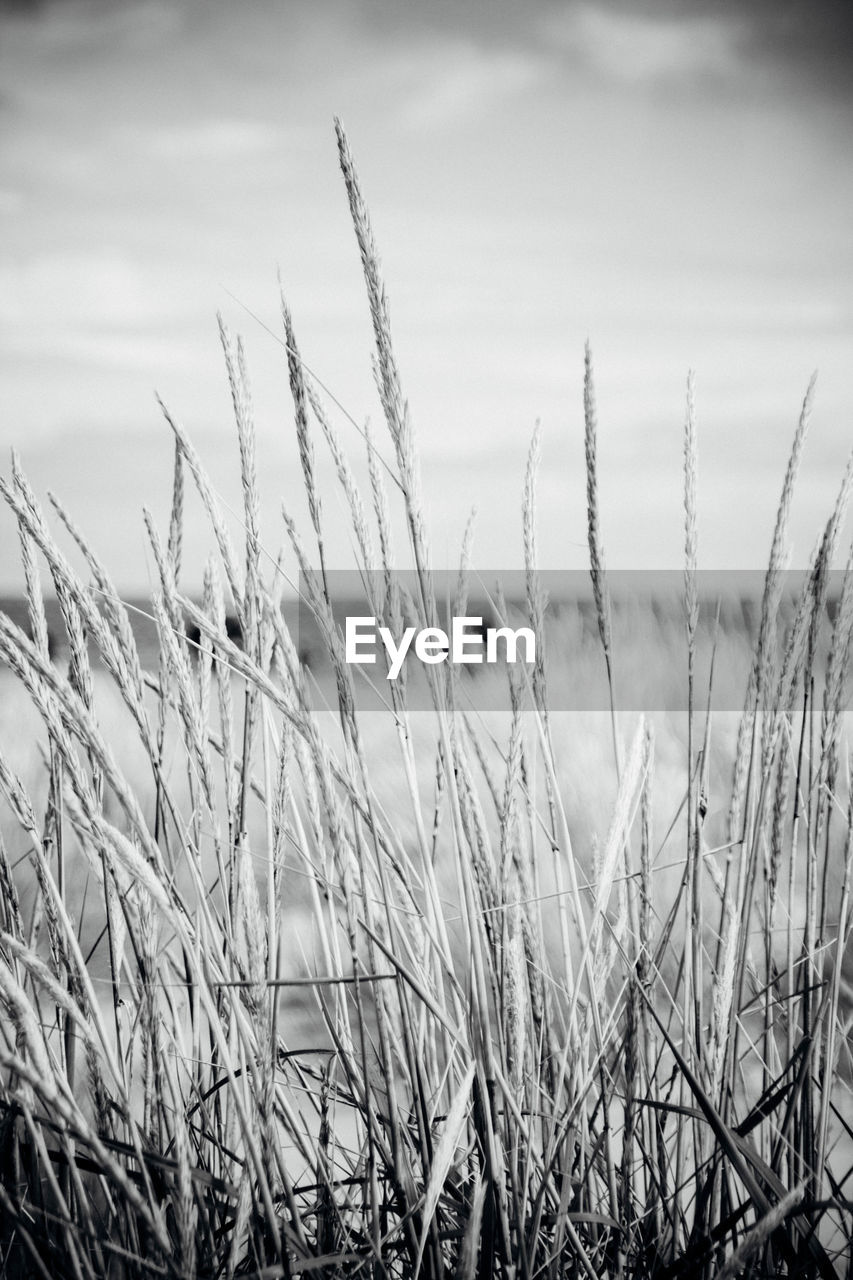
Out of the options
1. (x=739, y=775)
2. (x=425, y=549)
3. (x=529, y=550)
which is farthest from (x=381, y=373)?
(x=739, y=775)

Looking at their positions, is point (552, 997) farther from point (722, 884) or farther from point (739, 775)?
point (739, 775)

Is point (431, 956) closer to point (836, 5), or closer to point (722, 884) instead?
point (722, 884)

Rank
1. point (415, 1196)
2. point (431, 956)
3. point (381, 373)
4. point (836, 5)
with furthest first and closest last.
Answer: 1. point (836, 5)
2. point (431, 956)
3. point (415, 1196)
4. point (381, 373)

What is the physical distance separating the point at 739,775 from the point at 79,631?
2.15 ft

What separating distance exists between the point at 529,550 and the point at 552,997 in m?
0.56

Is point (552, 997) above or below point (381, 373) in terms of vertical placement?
below

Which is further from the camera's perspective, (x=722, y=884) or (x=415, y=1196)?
(x=722, y=884)

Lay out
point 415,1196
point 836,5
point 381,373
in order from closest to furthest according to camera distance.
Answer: point 381,373 < point 415,1196 < point 836,5

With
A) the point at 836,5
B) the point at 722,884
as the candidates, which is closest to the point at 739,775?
the point at 722,884

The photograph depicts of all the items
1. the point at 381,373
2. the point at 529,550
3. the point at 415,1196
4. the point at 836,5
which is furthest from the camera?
the point at 836,5

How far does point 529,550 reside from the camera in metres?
0.83

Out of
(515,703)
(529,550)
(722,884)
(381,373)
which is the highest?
(381,373)

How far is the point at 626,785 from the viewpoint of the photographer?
2.11 feet

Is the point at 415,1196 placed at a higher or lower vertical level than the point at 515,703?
lower
